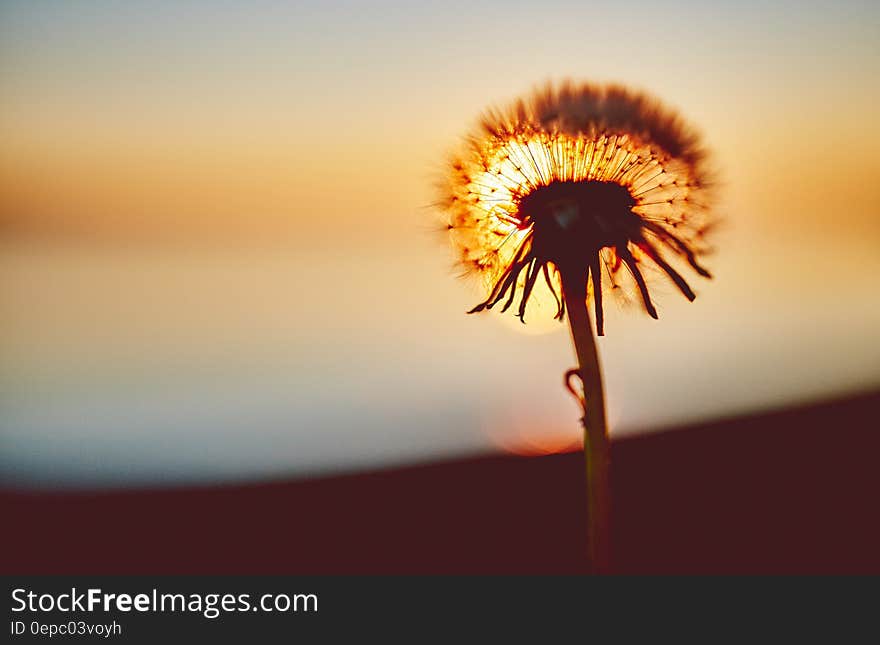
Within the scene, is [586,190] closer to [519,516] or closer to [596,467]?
[596,467]

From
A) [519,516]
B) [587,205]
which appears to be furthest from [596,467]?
[519,516]

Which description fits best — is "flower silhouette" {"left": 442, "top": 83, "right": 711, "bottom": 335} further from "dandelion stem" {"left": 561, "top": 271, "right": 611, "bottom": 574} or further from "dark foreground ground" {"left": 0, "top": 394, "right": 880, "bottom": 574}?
"dark foreground ground" {"left": 0, "top": 394, "right": 880, "bottom": 574}

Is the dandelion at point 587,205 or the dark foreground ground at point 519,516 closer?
the dandelion at point 587,205

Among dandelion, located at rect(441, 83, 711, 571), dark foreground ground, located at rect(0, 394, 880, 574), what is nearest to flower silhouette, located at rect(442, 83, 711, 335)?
dandelion, located at rect(441, 83, 711, 571)

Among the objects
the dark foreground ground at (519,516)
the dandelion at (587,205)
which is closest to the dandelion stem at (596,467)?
the dandelion at (587,205)

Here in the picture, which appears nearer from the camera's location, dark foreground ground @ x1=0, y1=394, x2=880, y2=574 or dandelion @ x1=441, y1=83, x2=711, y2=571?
dandelion @ x1=441, y1=83, x2=711, y2=571

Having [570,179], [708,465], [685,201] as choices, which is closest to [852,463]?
[708,465]

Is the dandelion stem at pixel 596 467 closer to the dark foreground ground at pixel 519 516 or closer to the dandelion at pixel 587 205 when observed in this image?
the dandelion at pixel 587 205
